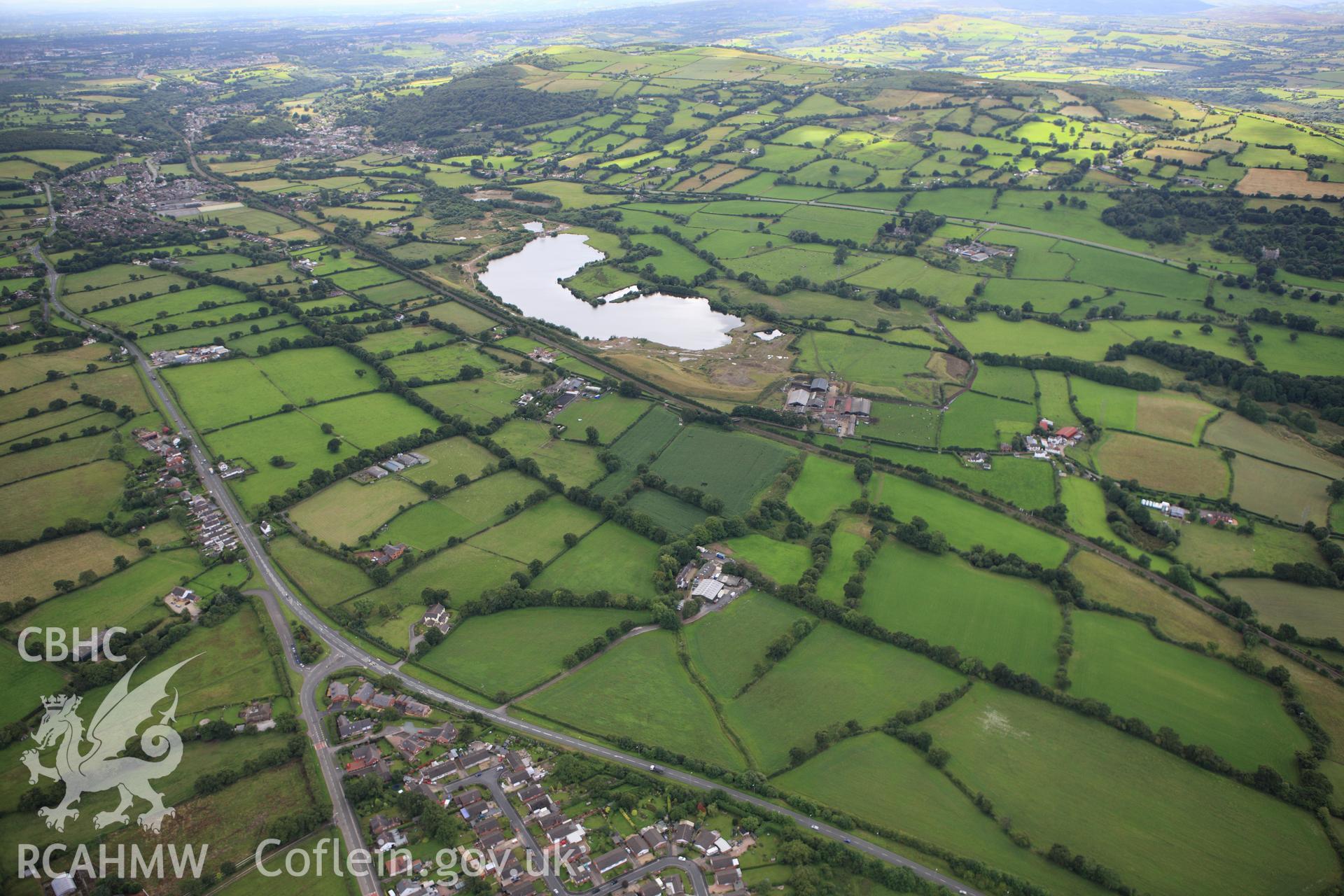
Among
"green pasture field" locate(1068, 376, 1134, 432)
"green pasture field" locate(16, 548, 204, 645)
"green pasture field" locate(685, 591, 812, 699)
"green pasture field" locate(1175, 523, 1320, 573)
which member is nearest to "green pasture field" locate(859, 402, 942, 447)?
"green pasture field" locate(1068, 376, 1134, 432)

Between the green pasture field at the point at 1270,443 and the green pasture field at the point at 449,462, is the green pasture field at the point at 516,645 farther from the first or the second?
the green pasture field at the point at 1270,443

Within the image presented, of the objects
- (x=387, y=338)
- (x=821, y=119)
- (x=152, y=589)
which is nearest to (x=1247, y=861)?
(x=152, y=589)

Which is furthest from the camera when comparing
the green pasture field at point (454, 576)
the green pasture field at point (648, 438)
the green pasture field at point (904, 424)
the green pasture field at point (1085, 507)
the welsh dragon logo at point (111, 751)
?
the green pasture field at point (904, 424)

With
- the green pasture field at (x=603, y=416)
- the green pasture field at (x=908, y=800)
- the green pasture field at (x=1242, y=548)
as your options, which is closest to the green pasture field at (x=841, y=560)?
the green pasture field at (x=908, y=800)

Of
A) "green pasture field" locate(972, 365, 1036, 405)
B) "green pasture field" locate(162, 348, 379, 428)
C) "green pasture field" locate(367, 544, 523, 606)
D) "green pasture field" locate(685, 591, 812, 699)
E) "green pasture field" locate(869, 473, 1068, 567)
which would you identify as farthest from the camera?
"green pasture field" locate(972, 365, 1036, 405)

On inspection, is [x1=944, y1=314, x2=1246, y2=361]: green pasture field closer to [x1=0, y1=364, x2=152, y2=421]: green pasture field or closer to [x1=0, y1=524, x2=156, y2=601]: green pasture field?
[x1=0, y1=524, x2=156, y2=601]: green pasture field
